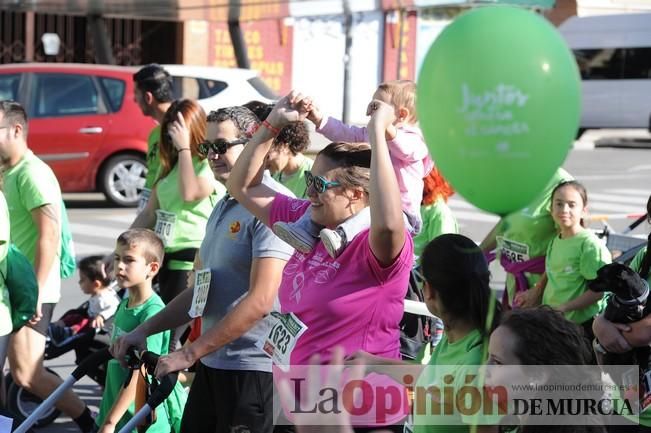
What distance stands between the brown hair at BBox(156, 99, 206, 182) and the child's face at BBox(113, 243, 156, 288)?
0.93 metres

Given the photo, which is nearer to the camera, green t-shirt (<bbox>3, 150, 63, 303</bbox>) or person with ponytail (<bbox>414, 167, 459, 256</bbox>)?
green t-shirt (<bbox>3, 150, 63, 303</bbox>)

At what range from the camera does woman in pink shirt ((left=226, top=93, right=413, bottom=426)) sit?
3.56 metres

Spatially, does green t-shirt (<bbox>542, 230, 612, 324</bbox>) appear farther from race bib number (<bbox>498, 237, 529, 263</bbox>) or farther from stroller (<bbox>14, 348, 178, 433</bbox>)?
stroller (<bbox>14, 348, 178, 433</bbox>)

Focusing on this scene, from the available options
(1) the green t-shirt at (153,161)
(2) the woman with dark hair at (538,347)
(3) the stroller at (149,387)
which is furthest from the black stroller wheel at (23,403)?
(2) the woman with dark hair at (538,347)

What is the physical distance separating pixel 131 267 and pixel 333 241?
199 centimetres

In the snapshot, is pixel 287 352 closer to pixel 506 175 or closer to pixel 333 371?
pixel 333 371

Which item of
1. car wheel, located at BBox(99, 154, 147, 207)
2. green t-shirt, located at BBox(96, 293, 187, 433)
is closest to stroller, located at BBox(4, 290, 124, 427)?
green t-shirt, located at BBox(96, 293, 187, 433)

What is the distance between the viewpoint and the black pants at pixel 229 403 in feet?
14.2

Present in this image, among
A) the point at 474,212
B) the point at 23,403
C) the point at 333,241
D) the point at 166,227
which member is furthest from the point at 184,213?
the point at 474,212

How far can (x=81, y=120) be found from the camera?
14750mm

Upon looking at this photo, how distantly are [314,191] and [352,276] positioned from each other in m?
0.33

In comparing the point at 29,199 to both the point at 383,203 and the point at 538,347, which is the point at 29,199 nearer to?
the point at 383,203

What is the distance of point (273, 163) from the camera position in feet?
17.1

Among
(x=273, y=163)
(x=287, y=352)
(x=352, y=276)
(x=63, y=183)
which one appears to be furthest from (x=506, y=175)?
(x=63, y=183)
